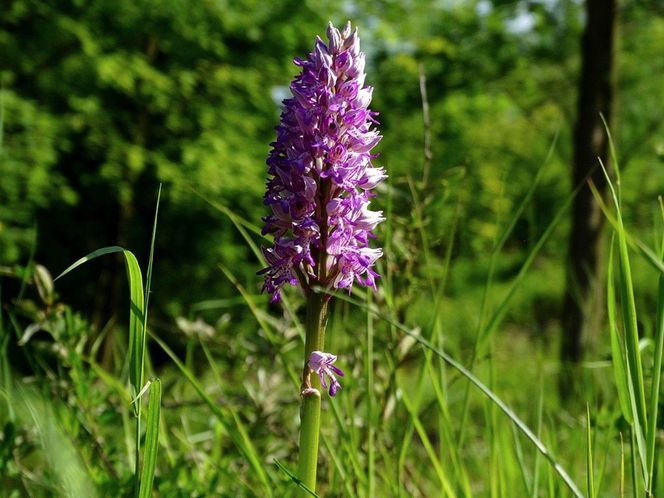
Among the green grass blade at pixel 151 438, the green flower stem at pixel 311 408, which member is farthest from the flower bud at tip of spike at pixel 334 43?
the green grass blade at pixel 151 438

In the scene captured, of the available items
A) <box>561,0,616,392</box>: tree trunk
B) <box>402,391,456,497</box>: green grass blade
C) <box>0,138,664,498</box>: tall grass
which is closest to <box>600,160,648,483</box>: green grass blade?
<box>0,138,664,498</box>: tall grass

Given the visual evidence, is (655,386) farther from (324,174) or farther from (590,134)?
(590,134)

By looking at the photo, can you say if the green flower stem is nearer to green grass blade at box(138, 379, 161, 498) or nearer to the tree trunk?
green grass blade at box(138, 379, 161, 498)

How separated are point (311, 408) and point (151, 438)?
0.25 metres

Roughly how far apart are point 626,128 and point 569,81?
5.30 metres

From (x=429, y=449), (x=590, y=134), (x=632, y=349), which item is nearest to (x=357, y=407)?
(x=429, y=449)

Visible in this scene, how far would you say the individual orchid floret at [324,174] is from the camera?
53.1 inches

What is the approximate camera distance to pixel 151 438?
1.21m

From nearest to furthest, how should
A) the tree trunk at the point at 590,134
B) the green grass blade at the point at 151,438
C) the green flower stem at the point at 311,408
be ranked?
the green grass blade at the point at 151,438 < the green flower stem at the point at 311,408 < the tree trunk at the point at 590,134

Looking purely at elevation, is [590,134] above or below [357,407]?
above

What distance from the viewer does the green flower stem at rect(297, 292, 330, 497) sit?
4.21ft

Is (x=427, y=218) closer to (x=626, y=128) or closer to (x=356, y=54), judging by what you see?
(x=356, y=54)

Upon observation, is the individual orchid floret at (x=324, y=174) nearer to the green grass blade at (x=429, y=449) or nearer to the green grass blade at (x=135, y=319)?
the green grass blade at (x=135, y=319)

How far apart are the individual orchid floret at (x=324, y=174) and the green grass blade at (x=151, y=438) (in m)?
0.30
